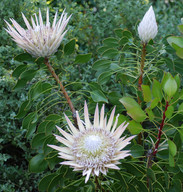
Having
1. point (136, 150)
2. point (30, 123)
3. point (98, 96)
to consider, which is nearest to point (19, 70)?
point (30, 123)

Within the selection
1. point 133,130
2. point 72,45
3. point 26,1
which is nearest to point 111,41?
point 72,45

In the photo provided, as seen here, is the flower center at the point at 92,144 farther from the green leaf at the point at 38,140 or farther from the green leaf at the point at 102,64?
the green leaf at the point at 102,64

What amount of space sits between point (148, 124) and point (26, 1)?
1.28m

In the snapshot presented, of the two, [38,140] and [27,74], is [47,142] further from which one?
[27,74]

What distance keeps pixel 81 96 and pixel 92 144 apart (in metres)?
Answer: 0.95

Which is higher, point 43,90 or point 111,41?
point 111,41

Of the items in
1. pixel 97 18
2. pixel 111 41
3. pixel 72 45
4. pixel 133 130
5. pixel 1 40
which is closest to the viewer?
pixel 133 130

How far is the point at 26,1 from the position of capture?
2.30 m

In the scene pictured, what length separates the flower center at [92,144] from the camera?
1.08m

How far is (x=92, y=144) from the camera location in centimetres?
109

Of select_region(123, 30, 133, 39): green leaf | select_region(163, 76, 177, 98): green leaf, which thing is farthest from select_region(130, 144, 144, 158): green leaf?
select_region(123, 30, 133, 39): green leaf

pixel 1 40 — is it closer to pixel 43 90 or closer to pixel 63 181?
pixel 43 90

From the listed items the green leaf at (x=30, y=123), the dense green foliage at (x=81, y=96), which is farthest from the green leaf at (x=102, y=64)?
the green leaf at (x=30, y=123)

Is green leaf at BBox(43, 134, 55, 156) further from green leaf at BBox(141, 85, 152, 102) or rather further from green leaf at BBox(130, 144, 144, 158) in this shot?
green leaf at BBox(141, 85, 152, 102)
